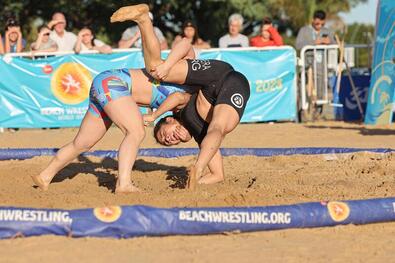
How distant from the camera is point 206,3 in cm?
2373

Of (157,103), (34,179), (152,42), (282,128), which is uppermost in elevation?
(152,42)

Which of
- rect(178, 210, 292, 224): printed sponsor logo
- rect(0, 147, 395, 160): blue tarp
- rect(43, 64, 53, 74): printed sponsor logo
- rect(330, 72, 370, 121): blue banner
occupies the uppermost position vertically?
rect(178, 210, 292, 224): printed sponsor logo

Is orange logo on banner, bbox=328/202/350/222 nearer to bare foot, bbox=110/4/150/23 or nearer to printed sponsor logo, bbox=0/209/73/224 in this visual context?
printed sponsor logo, bbox=0/209/73/224

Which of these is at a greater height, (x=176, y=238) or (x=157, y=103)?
(x=157, y=103)

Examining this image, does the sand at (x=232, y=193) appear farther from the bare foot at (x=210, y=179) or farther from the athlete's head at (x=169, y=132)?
the athlete's head at (x=169, y=132)

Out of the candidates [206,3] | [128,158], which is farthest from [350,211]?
[206,3]

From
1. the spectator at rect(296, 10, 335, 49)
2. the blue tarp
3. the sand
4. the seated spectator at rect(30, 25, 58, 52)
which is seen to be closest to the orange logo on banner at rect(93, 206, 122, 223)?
the sand

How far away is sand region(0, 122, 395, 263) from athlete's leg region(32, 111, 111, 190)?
12 centimetres

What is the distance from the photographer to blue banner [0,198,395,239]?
5.21m

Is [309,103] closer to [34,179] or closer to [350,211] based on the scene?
[34,179]

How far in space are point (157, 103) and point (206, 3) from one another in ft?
55.7

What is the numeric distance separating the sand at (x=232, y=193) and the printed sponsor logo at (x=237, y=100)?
71 centimetres

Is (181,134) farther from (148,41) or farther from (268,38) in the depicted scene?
(268,38)

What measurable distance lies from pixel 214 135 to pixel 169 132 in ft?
1.64
